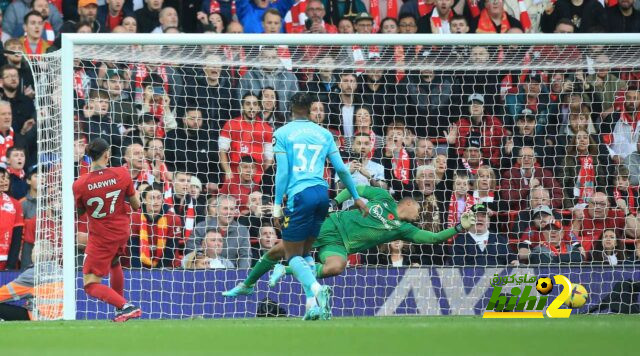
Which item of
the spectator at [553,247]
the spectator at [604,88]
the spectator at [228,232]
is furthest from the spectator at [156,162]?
the spectator at [604,88]

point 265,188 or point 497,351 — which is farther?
point 265,188

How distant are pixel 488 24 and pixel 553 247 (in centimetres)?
387

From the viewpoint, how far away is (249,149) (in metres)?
13.8

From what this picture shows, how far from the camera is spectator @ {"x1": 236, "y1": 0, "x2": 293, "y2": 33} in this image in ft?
52.1

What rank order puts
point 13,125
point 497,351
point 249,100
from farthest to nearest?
point 13,125 → point 249,100 → point 497,351

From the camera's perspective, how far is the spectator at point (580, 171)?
13.9 meters

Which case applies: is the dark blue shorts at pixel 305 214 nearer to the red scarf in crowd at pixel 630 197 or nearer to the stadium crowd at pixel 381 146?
the stadium crowd at pixel 381 146

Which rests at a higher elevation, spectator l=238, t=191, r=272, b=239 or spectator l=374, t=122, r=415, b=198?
spectator l=374, t=122, r=415, b=198

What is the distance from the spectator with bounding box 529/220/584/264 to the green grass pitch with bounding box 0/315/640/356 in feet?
10.3

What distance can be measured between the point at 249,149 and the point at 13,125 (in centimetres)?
304

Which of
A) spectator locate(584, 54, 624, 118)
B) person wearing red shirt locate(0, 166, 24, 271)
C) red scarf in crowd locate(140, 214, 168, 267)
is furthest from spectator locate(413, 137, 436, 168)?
person wearing red shirt locate(0, 166, 24, 271)

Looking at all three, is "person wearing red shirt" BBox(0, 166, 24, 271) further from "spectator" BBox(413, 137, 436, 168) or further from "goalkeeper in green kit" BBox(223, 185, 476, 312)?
"spectator" BBox(413, 137, 436, 168)

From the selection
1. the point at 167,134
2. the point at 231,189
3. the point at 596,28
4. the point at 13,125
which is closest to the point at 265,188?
the point at 231,189

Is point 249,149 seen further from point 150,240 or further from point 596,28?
point 596,28
